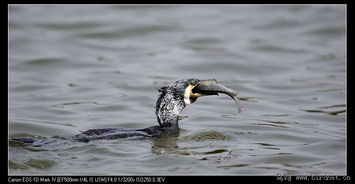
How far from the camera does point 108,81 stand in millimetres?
13656

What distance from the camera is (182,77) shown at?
14.0 meters

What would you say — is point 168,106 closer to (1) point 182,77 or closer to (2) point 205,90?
(2) point 205,90

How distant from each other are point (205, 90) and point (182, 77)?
4696 mm

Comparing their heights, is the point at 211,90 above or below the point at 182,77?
below

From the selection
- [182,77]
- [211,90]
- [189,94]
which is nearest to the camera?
[211,90]

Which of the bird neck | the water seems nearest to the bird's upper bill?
the bird neck

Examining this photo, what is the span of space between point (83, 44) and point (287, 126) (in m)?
7.27

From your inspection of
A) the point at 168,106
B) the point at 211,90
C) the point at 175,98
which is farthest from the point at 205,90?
the point at 168,106

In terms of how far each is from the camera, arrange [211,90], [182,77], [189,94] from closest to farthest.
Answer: [211,90], [189,94], [182,77]

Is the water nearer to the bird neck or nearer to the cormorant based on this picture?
the cormorant

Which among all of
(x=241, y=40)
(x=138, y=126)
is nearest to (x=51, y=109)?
(x=138, y=126)

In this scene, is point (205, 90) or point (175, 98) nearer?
point (205, 90)

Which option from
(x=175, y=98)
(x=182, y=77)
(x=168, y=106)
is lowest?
(x=168, y=106)

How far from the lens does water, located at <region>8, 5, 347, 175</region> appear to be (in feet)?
27.8
